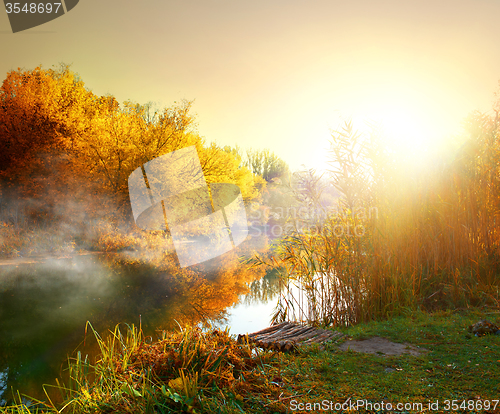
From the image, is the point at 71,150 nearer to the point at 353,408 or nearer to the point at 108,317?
the point at 108,317

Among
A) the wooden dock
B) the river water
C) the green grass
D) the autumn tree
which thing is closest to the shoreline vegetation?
the green grass

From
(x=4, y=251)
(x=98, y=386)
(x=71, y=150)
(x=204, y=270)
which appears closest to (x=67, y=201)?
(x=71, y=150)

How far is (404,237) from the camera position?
4.26m

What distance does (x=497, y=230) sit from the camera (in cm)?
449

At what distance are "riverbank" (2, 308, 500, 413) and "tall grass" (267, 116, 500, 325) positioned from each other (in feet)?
3.19

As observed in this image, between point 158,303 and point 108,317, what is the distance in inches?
53.3

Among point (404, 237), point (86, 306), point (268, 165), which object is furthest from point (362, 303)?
point (268, 165)

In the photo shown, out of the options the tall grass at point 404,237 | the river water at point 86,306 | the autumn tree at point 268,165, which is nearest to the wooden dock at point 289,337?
the tall grass at point 404,237

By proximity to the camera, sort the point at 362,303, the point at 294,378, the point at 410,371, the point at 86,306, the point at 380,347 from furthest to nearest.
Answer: the point at 86,306
the point at 362,303
the point at 380,347
the point at 294,378
the point at 410,371

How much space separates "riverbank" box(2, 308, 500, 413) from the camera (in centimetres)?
200

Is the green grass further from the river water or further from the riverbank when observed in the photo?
the river water

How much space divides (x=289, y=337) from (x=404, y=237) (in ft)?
6.94

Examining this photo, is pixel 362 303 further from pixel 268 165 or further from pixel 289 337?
pixel 268 165

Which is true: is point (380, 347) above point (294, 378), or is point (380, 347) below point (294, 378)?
below
